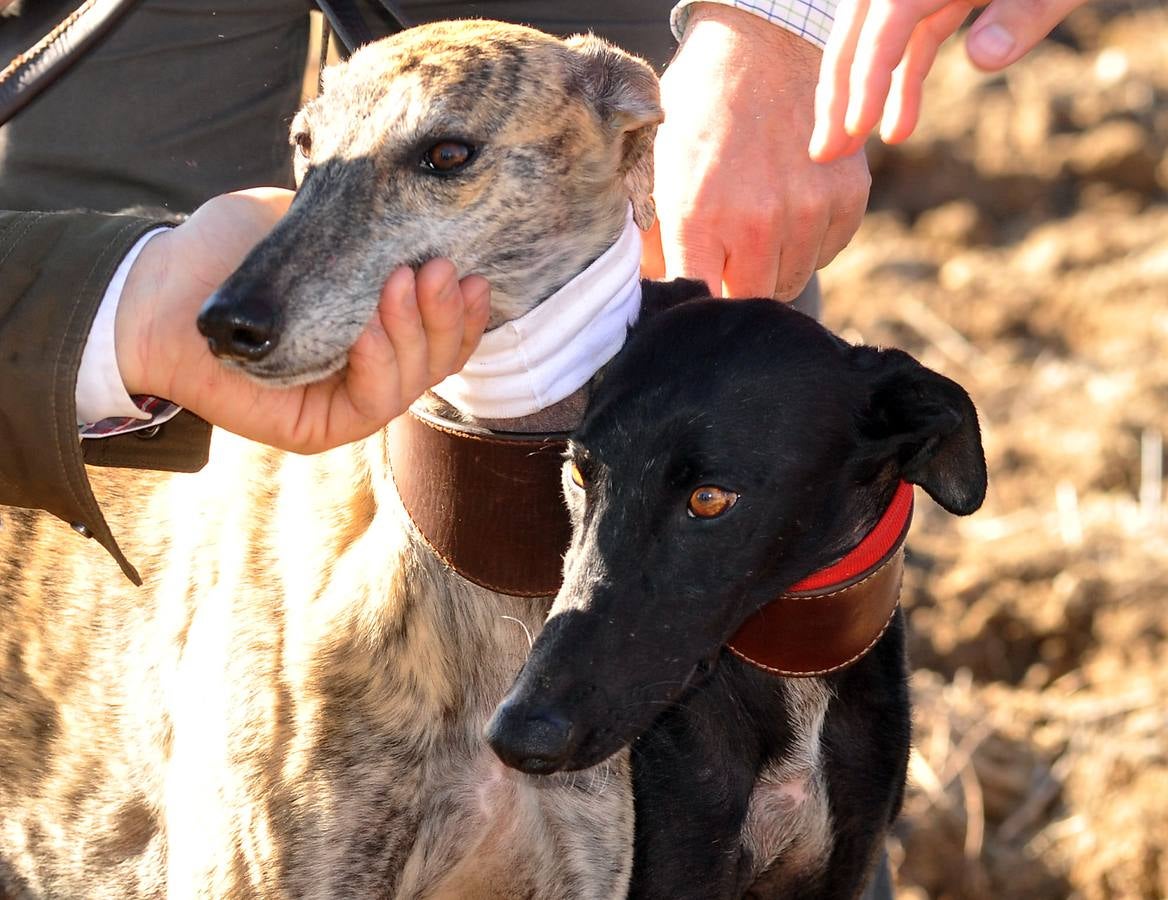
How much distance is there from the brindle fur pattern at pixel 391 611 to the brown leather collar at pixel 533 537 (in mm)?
68

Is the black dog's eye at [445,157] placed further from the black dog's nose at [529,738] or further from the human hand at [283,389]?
the black dog's nose at [529,738]

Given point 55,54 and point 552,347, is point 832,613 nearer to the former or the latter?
point 552,347

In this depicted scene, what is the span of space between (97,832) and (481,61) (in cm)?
137

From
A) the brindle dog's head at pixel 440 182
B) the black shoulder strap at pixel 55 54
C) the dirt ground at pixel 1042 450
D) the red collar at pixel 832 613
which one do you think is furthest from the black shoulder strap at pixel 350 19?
the dirt ground at pixel 1042 450

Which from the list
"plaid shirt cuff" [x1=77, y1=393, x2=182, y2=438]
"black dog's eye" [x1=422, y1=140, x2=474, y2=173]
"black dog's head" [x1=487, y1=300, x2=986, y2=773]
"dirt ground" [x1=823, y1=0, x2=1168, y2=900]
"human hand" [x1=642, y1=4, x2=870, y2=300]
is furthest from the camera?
"dirt ground" [x1=823, y1=0, x2=1168, y2=900]

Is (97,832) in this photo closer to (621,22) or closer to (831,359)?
(831,359)

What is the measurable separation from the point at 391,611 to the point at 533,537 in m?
0.22

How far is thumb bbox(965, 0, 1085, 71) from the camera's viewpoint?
2236mm

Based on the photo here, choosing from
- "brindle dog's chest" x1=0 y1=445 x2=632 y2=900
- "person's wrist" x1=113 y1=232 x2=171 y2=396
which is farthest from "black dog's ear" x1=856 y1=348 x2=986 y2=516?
"person's wrist" x1=113 y1=232 x2=171 y2=396

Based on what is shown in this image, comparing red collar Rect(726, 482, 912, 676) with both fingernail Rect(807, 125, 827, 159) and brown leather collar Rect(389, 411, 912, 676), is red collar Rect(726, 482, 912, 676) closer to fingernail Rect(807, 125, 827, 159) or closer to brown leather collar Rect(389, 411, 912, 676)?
brown leather collar Rect(389, 411, 912, 676)

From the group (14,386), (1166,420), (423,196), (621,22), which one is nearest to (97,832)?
(14,386)

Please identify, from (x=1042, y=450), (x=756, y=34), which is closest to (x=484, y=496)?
(x=756, y=34)

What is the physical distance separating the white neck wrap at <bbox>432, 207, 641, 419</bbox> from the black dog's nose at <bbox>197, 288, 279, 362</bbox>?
Answer: 354mm

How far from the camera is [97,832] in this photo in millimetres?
2846
